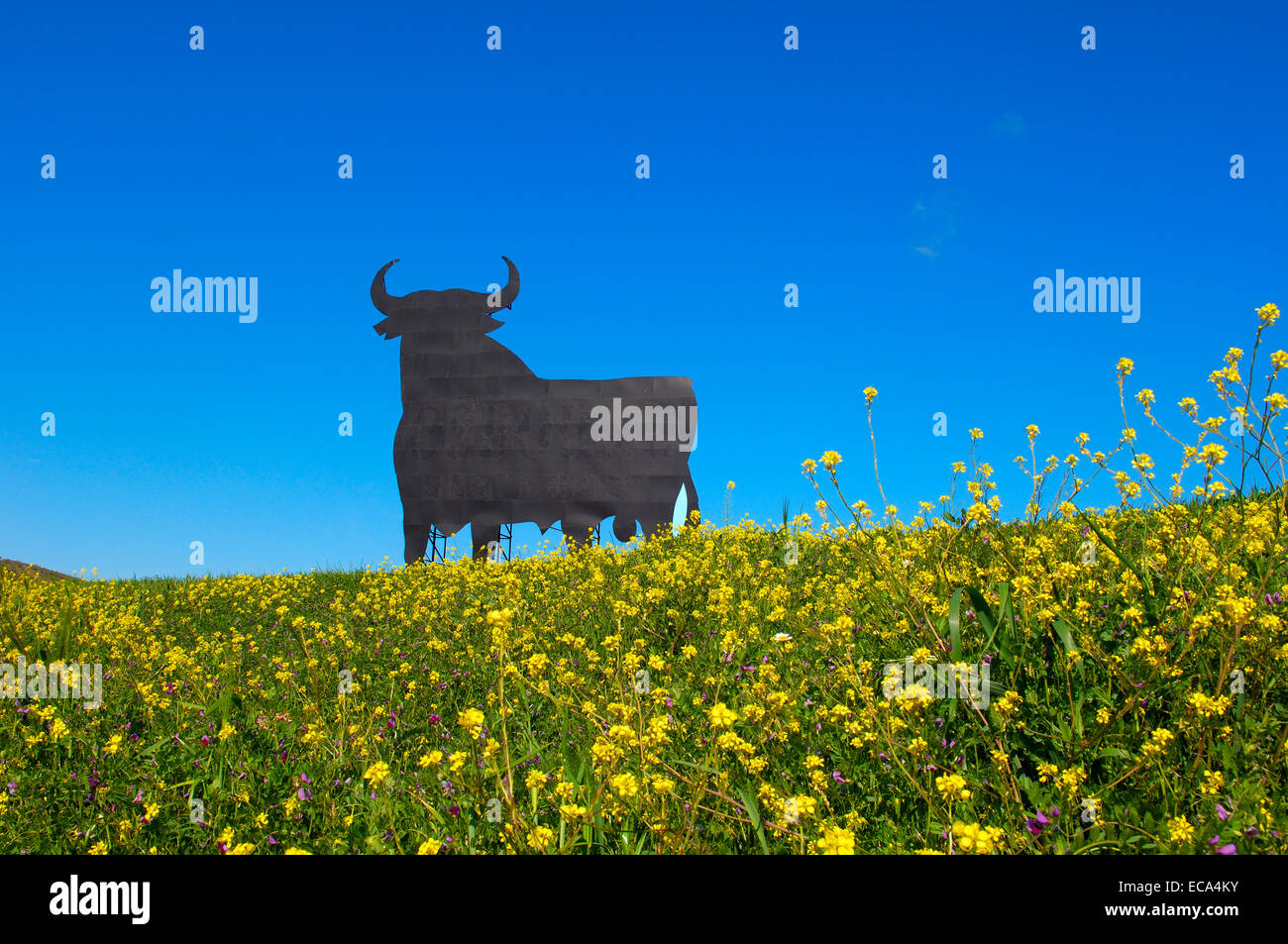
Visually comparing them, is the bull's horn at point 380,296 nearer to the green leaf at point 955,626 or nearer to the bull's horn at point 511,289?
the bull's horn at point 511,289

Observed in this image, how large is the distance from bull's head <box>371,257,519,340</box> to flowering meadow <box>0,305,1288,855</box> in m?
10.7

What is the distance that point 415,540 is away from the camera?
15.9 meters

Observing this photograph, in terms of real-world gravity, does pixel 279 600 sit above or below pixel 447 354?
below

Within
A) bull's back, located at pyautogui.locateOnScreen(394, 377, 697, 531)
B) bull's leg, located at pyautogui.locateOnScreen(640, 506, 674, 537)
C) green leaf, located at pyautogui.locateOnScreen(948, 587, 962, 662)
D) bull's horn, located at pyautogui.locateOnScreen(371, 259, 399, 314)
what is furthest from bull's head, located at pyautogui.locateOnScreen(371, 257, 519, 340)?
green leaf, located at pyautogui.locateOnScreen(948, 587, 962, 662)

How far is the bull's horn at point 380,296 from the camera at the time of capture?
16281 millimetres

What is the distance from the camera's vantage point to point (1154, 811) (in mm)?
2646

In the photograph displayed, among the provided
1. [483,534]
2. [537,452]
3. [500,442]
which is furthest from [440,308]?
[483,534]

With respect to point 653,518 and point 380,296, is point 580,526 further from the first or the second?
point 380,296

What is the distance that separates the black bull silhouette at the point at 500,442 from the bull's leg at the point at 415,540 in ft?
0.07

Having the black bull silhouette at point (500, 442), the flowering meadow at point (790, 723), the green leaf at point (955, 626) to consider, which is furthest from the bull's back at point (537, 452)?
the green leaf at point (955, 626)
